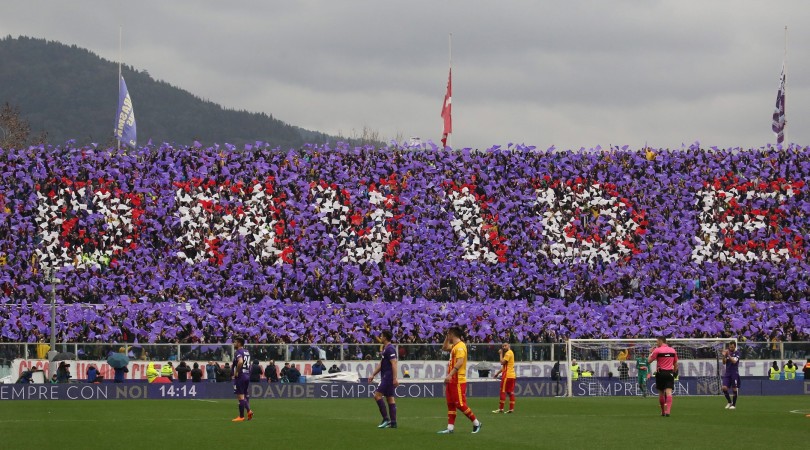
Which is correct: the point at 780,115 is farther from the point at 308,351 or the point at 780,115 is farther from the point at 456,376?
the point at 456,376

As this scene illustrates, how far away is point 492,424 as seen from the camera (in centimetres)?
2797

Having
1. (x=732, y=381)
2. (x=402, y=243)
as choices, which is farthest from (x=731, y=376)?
(x=402, y=243)

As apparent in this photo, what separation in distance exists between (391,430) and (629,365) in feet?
87.3

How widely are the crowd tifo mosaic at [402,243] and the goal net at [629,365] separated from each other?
6032 millimetres

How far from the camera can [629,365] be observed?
50.4m

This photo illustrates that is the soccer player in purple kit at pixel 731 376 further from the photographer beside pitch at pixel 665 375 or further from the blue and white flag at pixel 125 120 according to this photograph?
the blue and white flag at pixel 125 120

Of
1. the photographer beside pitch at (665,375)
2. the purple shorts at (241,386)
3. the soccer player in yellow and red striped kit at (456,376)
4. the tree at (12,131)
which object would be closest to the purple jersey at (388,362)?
the soccer player in yellow and red striped kit at (456,376)

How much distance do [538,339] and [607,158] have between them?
15129mm

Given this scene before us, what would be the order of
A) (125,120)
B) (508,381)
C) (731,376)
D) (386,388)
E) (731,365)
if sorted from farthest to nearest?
(125,120), (731,365), (731,376), (508,381), (386,388)

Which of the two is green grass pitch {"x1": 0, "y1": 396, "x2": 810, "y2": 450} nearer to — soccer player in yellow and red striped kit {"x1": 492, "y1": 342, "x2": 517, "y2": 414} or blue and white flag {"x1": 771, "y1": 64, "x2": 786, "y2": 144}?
soccer player in yellow and red striped kit {"x1": 492, "y1": 342, "x2": 517, "y2": 414}

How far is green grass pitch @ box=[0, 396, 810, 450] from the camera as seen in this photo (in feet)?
72.7

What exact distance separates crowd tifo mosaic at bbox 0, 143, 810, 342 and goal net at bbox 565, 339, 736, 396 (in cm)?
603

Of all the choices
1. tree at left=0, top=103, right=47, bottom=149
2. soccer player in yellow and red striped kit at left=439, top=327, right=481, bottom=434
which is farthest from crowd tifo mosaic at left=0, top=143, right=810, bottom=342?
tree at left=0, top=103, right=47, bottom=149

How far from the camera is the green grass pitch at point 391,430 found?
72.7 feet
